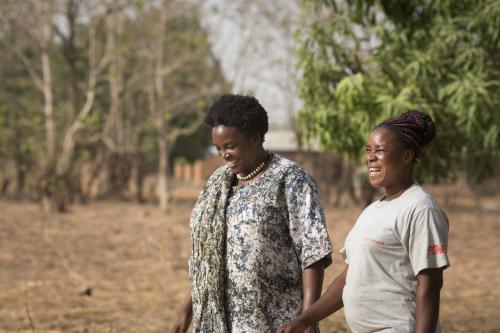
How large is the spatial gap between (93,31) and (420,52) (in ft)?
46.8

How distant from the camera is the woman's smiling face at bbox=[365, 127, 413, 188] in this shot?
2.43 meters

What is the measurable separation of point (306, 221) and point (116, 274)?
7433 mm

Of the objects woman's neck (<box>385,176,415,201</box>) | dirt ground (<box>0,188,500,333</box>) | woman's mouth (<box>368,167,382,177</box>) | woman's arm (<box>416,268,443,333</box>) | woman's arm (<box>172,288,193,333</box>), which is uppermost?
woman's mouth (<box>368,167,382,177</box>)

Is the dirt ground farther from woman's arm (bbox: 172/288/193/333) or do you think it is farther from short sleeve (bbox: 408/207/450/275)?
short sleeve (bbox: 408/207/450/275)

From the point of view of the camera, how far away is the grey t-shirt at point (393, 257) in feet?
7.42

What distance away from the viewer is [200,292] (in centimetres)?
288

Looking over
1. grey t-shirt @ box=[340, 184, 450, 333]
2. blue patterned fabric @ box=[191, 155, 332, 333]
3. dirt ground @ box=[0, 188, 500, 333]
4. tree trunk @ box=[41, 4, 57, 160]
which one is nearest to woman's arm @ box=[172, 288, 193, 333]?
blue patterned fabric @ box=[191, 155, 332, 333]

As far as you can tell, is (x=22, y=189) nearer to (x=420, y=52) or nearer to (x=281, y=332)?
(x=420, y=52)

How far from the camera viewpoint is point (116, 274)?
9836 millimetres

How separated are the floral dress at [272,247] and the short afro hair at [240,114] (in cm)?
21

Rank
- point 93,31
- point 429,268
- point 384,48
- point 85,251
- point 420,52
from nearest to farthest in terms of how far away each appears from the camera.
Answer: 1. point 429,268
2. point 420,52
3. point 384,48
4. point 85,251
5. point 93,31

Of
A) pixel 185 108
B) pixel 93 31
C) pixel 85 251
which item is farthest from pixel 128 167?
pixel 85 251

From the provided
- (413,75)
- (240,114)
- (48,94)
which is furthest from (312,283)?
(48,94)

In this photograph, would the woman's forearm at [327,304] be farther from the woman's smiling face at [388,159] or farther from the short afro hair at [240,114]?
the short afro hair at [240,114]
